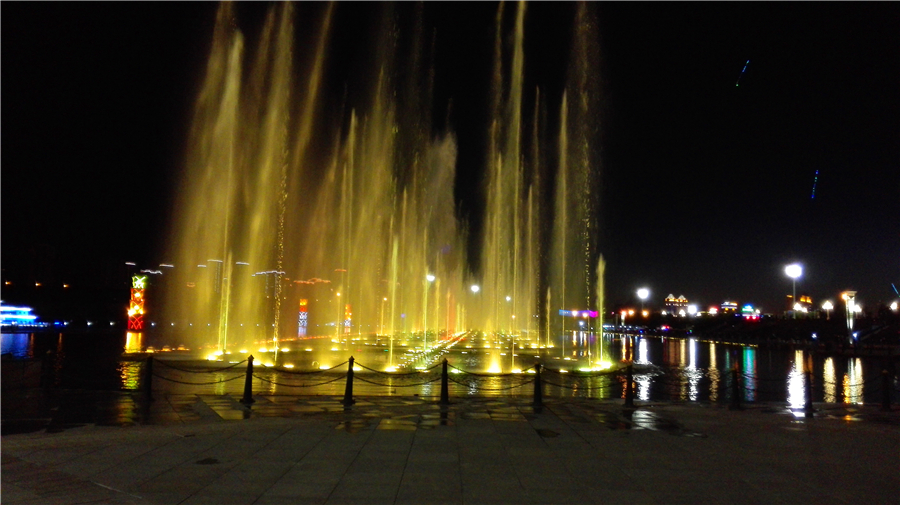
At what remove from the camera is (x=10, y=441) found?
30.3 feet

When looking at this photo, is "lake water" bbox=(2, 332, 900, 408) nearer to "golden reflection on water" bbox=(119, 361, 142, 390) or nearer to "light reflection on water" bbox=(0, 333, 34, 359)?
"golden reflection on water" bbox=(119, 361, 142, 390)

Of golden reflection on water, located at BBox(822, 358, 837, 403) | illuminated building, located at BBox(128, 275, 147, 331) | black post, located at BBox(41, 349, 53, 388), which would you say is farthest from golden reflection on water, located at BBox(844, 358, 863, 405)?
illuminated building, located at BBox(128, 275, 147, 331)

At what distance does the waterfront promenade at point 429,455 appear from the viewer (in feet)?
22.9

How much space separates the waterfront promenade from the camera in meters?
6.97

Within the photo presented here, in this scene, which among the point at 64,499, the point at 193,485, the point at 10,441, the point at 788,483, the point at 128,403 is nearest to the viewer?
Result: the point at 64,499

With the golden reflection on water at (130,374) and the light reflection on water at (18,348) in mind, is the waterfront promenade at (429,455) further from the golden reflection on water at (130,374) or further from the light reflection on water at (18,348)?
the light reflection on water at (18,348)

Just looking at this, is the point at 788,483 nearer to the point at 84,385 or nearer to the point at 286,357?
the point at 84,385

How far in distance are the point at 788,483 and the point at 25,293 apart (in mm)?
117356

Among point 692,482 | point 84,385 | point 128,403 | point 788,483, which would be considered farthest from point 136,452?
point 84,385

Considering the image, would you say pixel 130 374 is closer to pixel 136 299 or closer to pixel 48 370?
pixel 48 370

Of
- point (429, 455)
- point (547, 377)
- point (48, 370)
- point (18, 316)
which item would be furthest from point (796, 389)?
point (18, 316)

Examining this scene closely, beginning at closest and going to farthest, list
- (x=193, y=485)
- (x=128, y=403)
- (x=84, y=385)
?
(x=193, y=485), (x=128, y=403), (x=84, y=385)

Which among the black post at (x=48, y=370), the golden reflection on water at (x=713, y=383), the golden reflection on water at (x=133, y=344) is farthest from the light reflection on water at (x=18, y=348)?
the golden reflection on water at (x=713, y=383)

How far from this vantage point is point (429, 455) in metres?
8.70
